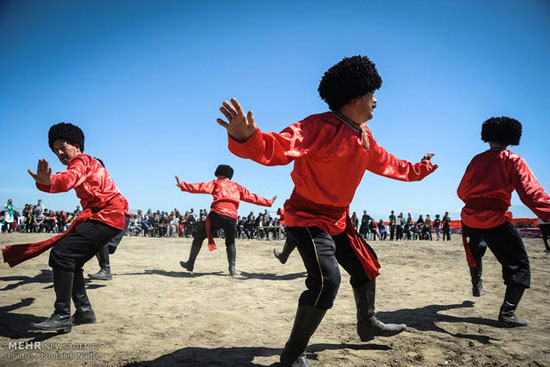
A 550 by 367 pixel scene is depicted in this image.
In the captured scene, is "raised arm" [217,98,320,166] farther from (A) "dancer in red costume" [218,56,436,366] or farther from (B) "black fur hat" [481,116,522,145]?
(B) "black fur hat" [481,116,522,145]

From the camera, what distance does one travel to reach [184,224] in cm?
2081

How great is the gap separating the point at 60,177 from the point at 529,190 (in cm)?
462

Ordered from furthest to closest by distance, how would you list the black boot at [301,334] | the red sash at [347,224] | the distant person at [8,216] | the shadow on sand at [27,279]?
the distant person at [8,216] → the shadow on sand at [27,279] → the red sash at [347,224] → the black boot at [301,334]

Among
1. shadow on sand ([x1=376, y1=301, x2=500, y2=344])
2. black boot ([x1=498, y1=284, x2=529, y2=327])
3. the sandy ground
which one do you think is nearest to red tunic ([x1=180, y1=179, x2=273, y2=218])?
the sandy ground

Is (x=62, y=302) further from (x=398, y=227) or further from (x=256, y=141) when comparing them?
(x=398, y=227)

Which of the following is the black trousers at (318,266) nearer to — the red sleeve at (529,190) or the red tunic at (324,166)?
the red tunic at (324,166)

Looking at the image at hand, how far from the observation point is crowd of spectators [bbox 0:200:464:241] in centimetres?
1945

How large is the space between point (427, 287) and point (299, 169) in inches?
161

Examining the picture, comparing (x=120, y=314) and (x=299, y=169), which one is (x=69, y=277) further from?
(x=299, y=169)

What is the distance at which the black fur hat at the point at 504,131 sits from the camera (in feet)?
13.2

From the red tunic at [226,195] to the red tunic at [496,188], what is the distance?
3.71m

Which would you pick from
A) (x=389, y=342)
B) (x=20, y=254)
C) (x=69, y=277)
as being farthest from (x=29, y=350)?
(x=389, y=342)

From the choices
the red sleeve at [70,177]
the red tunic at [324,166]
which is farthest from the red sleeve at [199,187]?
the red tunic at [324,166]

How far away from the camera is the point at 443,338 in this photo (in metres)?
3.08
